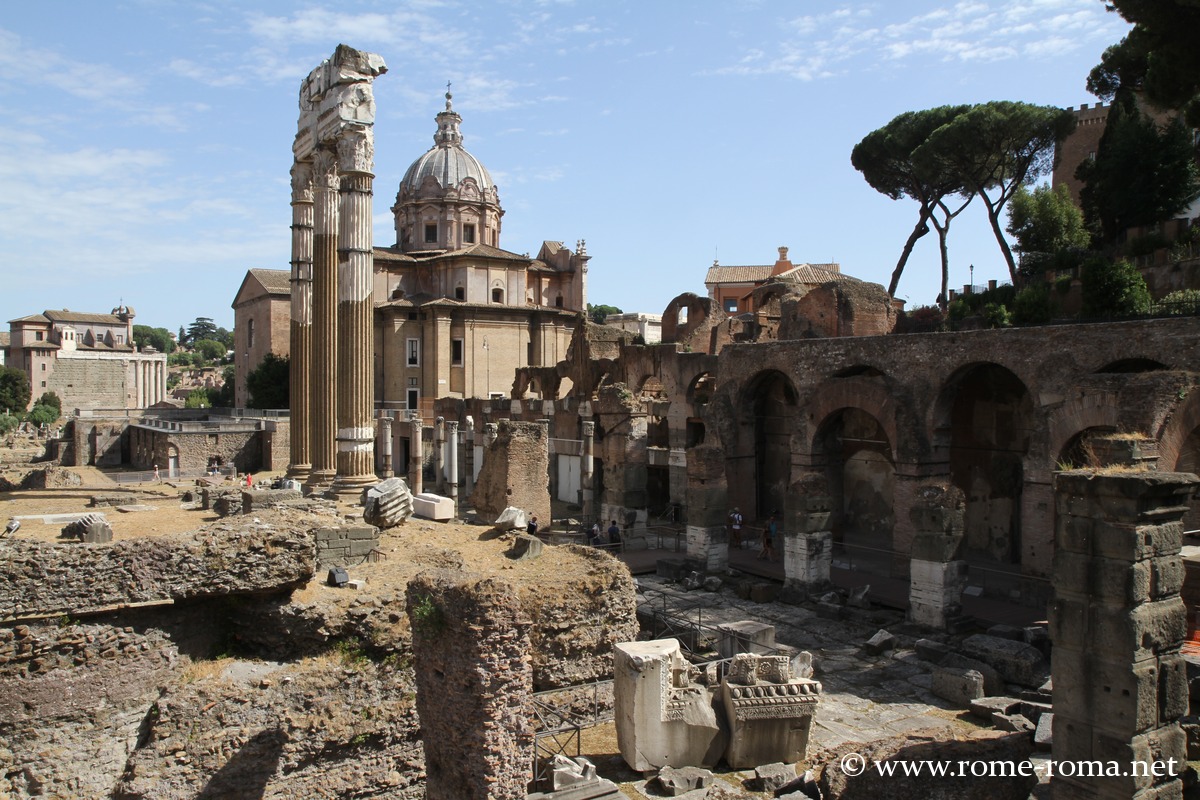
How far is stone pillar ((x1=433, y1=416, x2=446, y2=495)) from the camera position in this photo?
2850 cm

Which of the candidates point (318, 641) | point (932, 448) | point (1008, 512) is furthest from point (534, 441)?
point (318, 641)

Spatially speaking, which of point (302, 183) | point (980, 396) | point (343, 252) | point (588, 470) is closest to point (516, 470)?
point (588, 470)

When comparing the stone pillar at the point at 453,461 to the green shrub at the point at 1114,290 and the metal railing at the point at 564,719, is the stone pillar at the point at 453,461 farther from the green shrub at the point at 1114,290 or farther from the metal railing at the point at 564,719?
the metal railing at the point at 564,719

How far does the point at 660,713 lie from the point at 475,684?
2.81 metres

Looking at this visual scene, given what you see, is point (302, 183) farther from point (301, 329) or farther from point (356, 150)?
point (356, 150)

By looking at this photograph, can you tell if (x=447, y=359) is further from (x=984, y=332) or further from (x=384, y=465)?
(x=984, y=332)

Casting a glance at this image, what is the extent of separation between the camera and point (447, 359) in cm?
3916

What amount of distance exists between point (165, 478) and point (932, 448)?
23.4 m

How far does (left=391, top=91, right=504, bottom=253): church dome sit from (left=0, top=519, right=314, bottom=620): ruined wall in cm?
3614

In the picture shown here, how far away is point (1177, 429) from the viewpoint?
11508mm

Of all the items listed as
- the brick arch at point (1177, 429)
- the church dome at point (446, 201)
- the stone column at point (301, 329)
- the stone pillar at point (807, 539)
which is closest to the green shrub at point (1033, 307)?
the stone pillar at point (807, 539)

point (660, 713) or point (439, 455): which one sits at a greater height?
point (439, 455)

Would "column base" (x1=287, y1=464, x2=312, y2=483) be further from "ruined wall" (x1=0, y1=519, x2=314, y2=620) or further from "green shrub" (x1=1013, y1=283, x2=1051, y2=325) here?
"green shrub" (x1=1013, y1=283, x2=1051, y2=325)

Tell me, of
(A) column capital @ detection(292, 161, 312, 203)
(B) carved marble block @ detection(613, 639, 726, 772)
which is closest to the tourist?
(B) carved marble block @ detection(613, 639, 726, 772)
